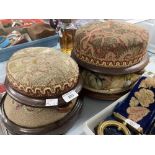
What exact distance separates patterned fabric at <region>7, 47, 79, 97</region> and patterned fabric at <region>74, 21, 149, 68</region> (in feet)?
0.40

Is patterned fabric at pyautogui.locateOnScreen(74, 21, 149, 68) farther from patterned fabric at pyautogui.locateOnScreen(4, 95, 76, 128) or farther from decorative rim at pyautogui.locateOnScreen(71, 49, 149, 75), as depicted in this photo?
patterned fabric at pyautogui.locateOnScreen(4, 95, 76, 128)

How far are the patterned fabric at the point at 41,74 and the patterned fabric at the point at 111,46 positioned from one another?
12 centimetres

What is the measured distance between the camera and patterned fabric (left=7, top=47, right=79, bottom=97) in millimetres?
608

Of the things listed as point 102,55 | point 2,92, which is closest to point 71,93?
point 102,55

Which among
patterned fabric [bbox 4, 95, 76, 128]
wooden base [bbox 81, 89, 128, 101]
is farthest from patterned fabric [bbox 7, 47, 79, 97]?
wooden base [bbox 81, 89, 128, 101]

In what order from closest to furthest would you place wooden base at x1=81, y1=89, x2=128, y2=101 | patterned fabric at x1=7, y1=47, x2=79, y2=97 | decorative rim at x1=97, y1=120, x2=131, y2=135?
1. patterned fabric at x1=7, y1=47, x2=79, y2=97
2. decorative rim at x1=97, y1=120, x2=131, y2=135
3. wooden base at x1=81, y1=89, x2=128, y2=101

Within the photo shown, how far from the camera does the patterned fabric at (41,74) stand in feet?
1.99

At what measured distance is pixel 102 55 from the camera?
2.53 feet

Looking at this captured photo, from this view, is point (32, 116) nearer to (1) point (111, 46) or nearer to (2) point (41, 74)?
(2) point (41, 74)

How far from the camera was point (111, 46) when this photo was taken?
0.76 meters

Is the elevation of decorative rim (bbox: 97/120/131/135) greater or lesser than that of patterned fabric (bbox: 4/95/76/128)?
lesser

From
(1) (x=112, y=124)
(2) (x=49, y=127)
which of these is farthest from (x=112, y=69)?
(2) (x=49, y=127)

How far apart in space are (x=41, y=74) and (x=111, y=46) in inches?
10.8

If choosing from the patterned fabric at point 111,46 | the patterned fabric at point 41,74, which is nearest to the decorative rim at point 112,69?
the patterned fabric at point 111,46
